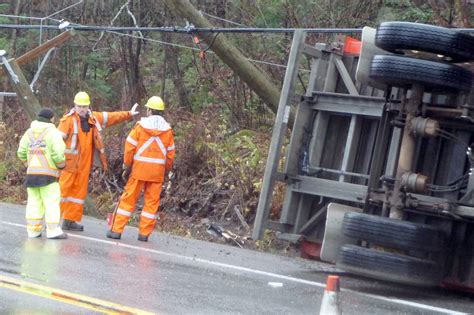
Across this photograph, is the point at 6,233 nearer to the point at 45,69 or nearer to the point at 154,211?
the point at 154,211

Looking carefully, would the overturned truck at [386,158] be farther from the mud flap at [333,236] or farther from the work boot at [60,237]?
the work boot at [60,237]

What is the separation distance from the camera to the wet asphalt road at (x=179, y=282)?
762cm

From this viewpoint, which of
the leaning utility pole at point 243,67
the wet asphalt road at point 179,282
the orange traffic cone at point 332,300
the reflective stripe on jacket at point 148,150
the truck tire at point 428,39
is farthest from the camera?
the leaning utility pole at point 243,67

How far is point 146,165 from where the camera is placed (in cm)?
1161

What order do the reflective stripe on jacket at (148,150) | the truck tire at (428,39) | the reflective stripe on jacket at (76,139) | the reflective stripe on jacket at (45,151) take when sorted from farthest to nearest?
the reflective stripe on jacket at (76,139) → the reflective stripe on jacket at (148,150) → the reflective stripe on jacket at (45,151) → the truck tire at (428,39)

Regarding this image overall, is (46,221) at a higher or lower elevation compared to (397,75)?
lower

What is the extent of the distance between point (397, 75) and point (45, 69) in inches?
641

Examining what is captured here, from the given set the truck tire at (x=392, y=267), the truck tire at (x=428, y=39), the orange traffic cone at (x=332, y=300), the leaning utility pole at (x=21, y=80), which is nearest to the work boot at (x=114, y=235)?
the truck tire at (x=392, y=267)

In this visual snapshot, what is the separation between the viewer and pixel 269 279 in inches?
361

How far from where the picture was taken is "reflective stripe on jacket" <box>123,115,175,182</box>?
1160cm

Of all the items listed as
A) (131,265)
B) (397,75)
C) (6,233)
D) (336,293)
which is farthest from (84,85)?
(336,293)

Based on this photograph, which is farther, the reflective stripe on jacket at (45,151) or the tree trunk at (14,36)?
the tree trunk at (14,36)

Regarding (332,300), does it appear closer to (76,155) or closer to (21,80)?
(76,155)

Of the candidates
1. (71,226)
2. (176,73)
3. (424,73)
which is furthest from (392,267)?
(176,73)
